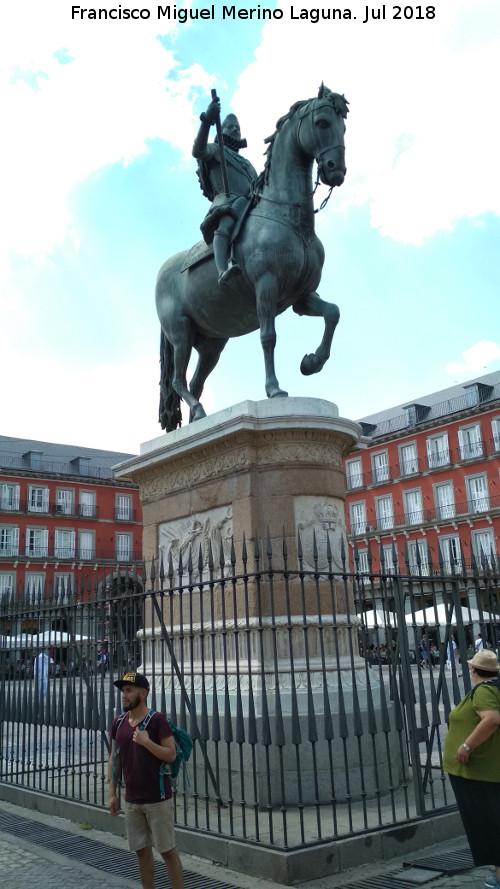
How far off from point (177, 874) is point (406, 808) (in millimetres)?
2022

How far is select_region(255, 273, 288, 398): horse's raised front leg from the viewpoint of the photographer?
770cm

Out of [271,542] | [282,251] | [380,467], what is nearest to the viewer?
[271,542]

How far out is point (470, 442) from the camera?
46375mm

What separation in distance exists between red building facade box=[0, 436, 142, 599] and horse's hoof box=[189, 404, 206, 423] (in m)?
42.9

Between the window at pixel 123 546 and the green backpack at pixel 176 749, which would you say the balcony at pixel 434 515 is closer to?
the window at pixel 123 546

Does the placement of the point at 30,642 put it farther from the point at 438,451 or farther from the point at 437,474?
the point at 438,451

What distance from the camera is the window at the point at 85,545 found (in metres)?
55.2

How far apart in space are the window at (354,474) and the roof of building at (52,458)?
57.9ft

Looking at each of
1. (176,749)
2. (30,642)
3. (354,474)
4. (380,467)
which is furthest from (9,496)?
(176,749)

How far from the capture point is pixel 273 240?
25.3ft

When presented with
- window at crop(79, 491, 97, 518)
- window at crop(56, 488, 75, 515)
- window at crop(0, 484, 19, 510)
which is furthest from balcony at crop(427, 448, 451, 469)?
window at crop(0, 484, 19, 510)

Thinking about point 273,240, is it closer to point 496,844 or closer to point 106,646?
point 106,646

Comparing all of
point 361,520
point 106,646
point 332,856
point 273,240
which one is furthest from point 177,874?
point 361,520

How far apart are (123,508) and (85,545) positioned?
4.37 meters
